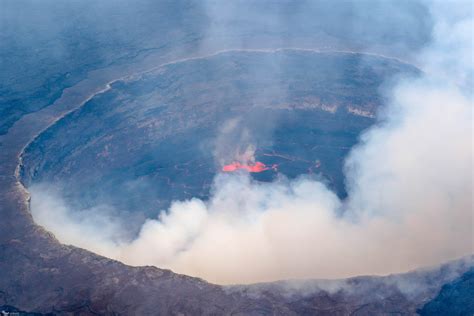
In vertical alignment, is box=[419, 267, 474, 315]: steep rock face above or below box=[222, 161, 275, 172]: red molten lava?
below

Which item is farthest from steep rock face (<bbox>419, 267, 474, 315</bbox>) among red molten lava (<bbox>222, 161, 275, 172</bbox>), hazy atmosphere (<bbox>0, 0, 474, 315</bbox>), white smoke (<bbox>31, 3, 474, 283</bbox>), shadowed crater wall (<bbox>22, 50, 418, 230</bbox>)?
red molten lava (<bbox>222, 161, 275, 172</bbox>)

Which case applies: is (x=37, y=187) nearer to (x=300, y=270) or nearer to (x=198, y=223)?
(x=198, y=223)

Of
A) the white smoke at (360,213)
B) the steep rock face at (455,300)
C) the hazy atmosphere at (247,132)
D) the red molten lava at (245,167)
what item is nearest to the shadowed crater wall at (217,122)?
the hazy atmosphere at (247,132)

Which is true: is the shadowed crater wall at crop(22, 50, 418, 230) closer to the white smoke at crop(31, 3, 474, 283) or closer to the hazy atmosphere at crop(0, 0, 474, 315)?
the hazy atmosphere at crop(0, 0, 474, 315)

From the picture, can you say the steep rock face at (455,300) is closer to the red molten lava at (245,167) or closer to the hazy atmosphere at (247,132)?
the hazy atmosphere at (247,132)

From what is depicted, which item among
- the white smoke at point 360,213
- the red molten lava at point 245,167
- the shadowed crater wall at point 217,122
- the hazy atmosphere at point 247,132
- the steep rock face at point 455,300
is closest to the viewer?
the steep rock face at point 455,300

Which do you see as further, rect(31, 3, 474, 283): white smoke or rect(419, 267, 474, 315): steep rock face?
rect(31, 3, 474, 283): white smoke

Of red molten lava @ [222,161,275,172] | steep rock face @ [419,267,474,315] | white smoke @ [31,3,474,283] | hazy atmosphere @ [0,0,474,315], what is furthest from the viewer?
red molten lava @ [222,161,275,172]

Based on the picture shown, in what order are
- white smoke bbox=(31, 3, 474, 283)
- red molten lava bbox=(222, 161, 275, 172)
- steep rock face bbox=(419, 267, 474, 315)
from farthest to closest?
red molten lava bbox=(222, 161, 275, 172)
white smoke bbox=(31, 3, 474, 283)
steep rock face bbox=(419, 267, 474, 315)

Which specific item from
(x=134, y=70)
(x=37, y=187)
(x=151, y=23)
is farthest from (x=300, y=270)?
(x=151, y=23)
